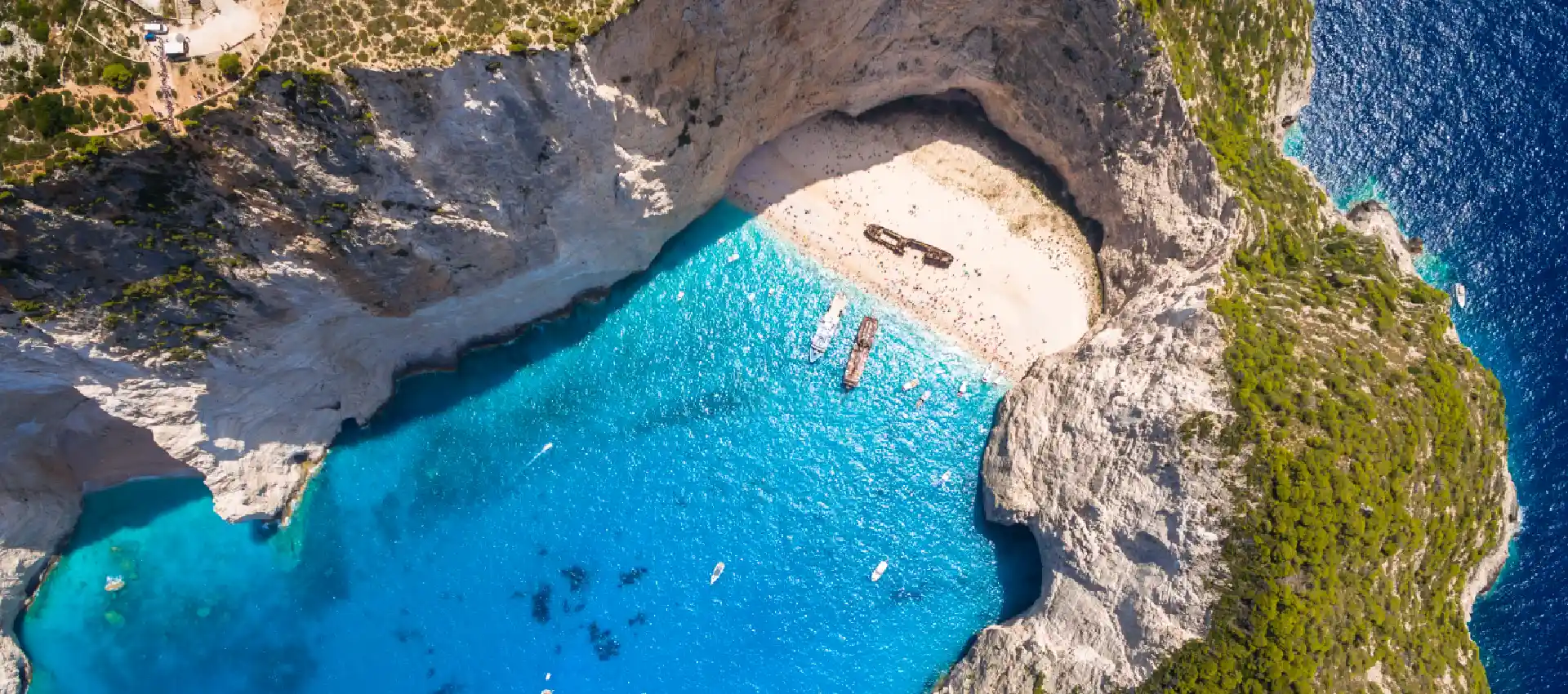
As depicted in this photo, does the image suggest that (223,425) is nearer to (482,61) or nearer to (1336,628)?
(482,61)

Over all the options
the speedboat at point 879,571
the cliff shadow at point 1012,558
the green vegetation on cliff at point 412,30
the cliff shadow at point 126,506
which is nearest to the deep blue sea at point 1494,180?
the cliff shadow at point 1012,558

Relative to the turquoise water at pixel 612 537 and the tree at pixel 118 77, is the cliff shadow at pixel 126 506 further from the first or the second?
the tree at pixel 118 77

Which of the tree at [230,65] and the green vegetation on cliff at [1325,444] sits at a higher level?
the green vegetation on cliff at [1325,444]

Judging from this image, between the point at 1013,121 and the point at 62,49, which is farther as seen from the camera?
the point at 1013,121

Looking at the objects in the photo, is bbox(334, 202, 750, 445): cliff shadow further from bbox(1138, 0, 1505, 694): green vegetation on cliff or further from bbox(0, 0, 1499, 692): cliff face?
bbox(1138, 0, 1505, 694): green vegetation on cliff

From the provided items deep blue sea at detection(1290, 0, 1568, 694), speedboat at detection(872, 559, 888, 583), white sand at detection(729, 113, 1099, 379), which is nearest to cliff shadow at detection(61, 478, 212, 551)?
white sand at detection(729, 113, 1099, 379)

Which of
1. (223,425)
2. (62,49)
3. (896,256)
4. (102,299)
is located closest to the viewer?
(62,49)

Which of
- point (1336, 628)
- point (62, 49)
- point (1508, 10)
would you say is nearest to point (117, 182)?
point (62, 49)
